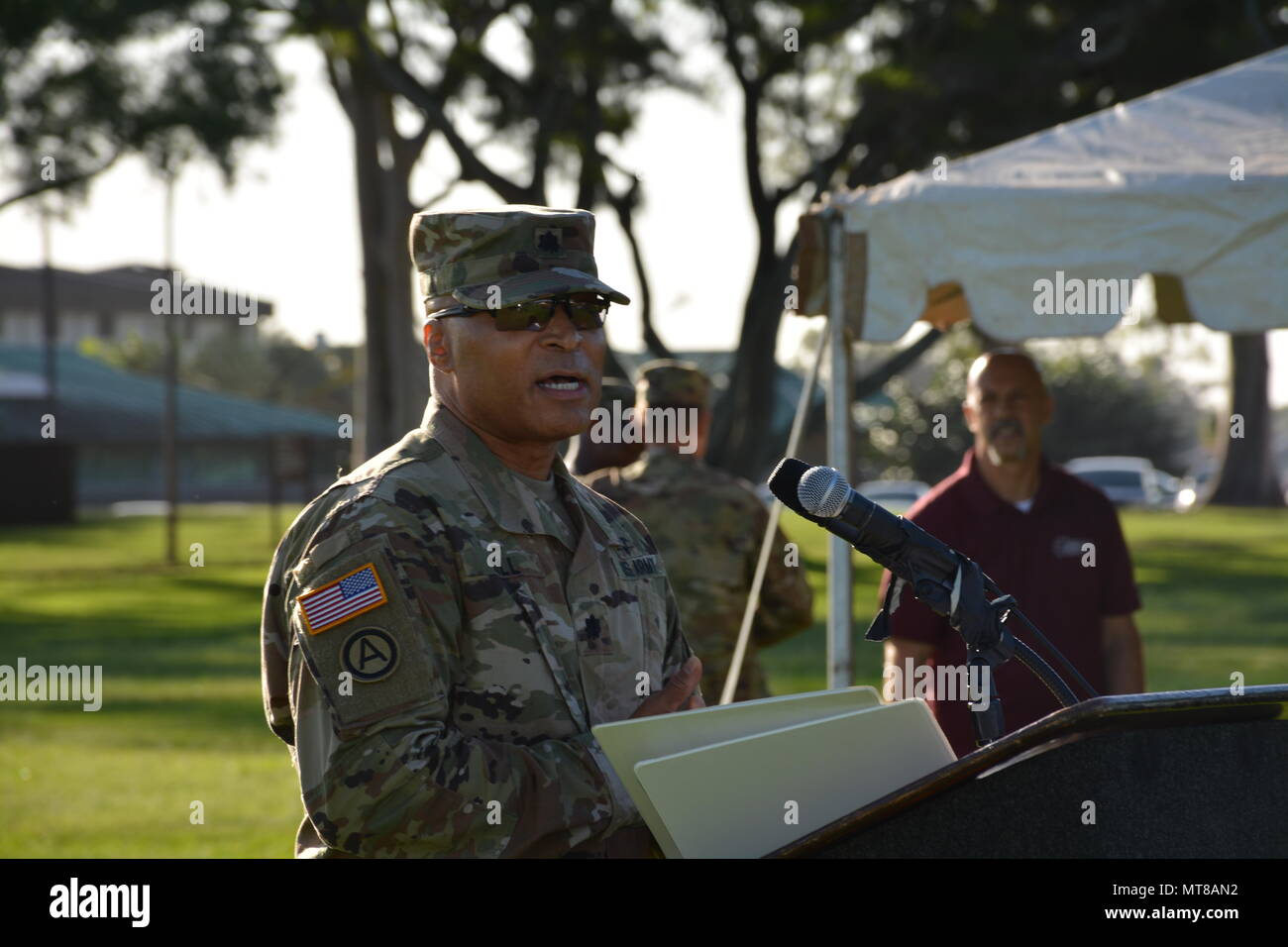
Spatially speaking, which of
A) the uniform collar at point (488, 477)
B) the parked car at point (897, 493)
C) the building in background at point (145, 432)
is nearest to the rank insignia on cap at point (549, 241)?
the uniform collar at point (488, 477)

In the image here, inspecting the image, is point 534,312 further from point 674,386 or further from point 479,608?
point 674,386

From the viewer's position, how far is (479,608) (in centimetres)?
246

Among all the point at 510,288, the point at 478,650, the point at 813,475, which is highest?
the point at 510,288

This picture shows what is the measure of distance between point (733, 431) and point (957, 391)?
3909cm

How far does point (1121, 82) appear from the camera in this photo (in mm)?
19906

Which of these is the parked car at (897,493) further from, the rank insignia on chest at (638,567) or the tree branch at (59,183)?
the rank insignia on chest at (638,567)

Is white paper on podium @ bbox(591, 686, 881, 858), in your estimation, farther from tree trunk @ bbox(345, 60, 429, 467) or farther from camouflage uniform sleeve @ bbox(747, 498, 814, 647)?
tree trunk @ bbox(345, 60, 429, 467)

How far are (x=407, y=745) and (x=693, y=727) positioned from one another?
1.27ft

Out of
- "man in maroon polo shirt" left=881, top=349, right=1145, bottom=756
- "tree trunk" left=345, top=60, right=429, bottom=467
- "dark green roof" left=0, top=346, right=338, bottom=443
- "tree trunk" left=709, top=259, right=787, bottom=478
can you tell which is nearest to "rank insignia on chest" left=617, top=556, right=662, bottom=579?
"man in maroon polo shirt" left=881, top=349, right=1145, bottom=756

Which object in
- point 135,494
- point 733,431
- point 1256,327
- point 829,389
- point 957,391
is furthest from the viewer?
point 135,494

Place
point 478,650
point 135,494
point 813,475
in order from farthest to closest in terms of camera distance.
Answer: point 135,494
point 478,650
point 813,475
